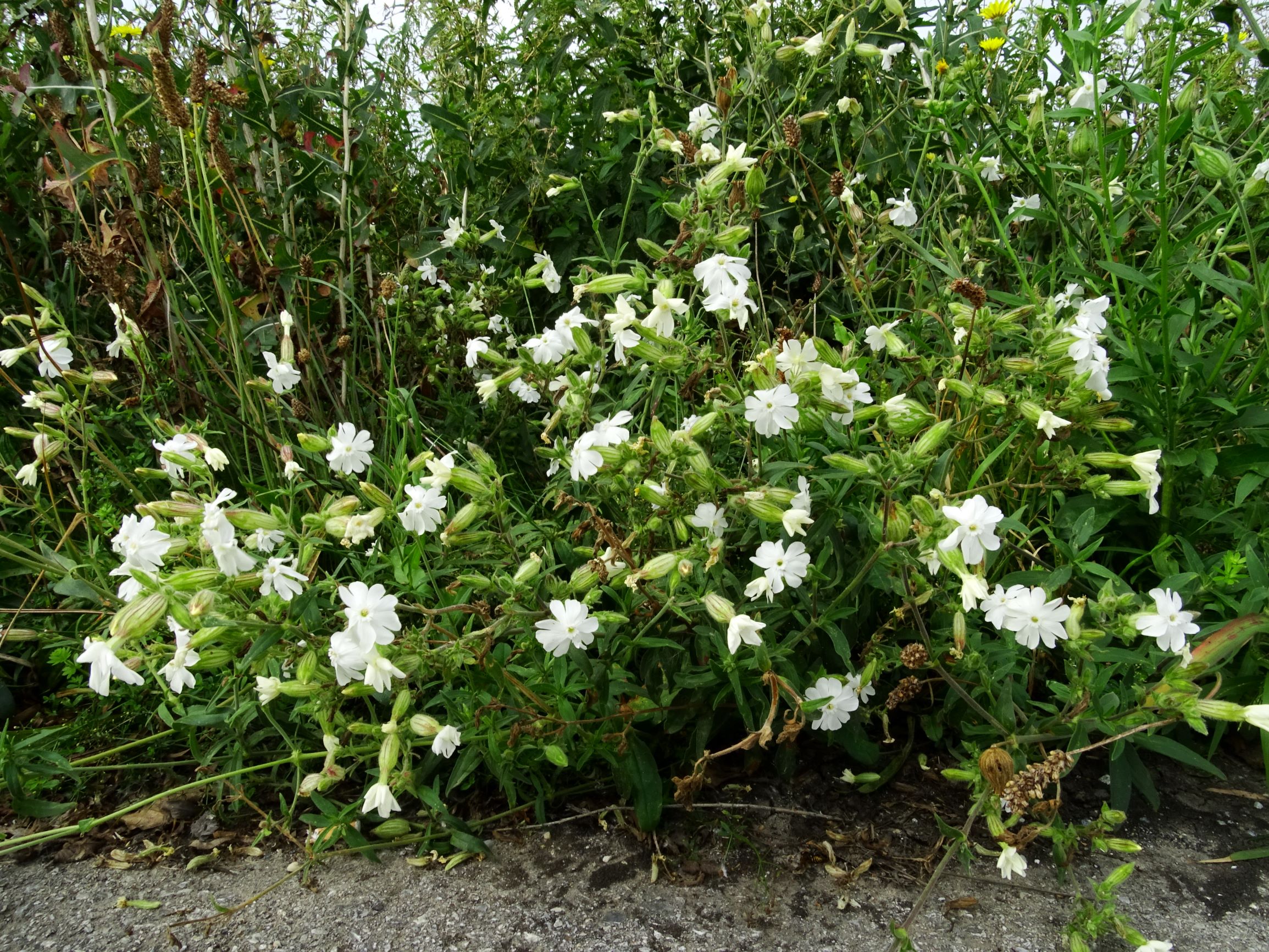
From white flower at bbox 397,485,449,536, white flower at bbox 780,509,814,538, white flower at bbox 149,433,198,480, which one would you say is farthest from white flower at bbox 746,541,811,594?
white flower at bbox 149,433,198,480

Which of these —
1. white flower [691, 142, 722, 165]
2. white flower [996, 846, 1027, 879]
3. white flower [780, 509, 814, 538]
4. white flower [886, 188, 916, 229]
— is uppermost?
white flower [691, 142, 722, 165]

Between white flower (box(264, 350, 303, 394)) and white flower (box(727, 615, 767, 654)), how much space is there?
120 cm

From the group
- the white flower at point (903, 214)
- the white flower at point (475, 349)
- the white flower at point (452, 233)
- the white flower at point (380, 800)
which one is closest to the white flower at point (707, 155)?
the white flower at point (903, 214)

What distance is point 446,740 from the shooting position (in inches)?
53.7

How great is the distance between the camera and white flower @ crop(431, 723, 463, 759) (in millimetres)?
1348

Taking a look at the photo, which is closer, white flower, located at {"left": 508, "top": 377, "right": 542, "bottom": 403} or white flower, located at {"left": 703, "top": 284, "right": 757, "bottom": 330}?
white flower, located at {"left": 703, "top": 284, "right": 757, "bottom": 330}

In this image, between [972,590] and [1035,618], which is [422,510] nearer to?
[972,590]

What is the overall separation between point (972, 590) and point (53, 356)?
1936 millimetres

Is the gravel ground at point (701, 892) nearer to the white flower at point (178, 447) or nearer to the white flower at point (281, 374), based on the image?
the white flower at point (178, 447)

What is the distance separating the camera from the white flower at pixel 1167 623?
1.24 meters

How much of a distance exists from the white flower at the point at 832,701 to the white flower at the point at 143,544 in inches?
41.0

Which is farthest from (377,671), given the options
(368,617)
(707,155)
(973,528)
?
(707,155)

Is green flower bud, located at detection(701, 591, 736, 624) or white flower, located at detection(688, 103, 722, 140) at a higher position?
white flower, located at detection(688, 103, 722, 140)

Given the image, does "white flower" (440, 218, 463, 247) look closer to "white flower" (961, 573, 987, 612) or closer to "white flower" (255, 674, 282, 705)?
"white flower" (255, 674, 282, 705)
